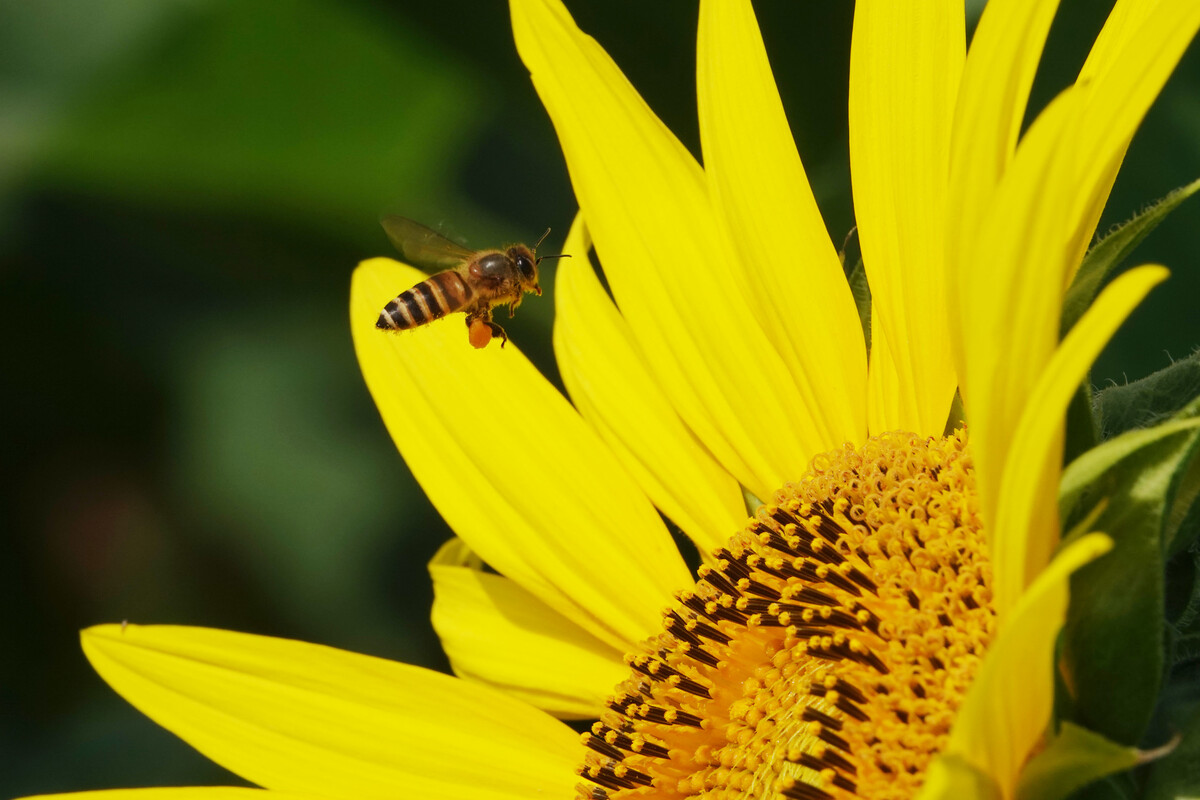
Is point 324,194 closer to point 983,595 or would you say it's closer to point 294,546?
point 294,546

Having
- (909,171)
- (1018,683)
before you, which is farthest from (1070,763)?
(909,171)

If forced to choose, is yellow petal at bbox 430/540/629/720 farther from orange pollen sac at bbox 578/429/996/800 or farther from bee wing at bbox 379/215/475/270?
bee wing at bbox 379/215/475/270

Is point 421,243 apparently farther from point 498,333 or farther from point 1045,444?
point 1045,444

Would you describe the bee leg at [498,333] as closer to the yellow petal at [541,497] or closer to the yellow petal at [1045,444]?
the yellow petal at [541,497]

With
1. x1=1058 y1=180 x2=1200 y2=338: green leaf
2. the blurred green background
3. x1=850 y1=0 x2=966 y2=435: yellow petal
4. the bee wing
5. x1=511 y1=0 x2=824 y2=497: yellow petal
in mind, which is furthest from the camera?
the blurred green background

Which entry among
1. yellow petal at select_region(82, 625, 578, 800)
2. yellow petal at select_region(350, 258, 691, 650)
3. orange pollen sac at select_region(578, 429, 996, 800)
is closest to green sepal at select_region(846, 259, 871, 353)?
orange pollen sac at select_region(578, 429, 996, 800)

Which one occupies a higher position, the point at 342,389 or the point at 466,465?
the point at 342,389

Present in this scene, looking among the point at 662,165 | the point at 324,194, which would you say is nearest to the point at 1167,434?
the point at 662,165
